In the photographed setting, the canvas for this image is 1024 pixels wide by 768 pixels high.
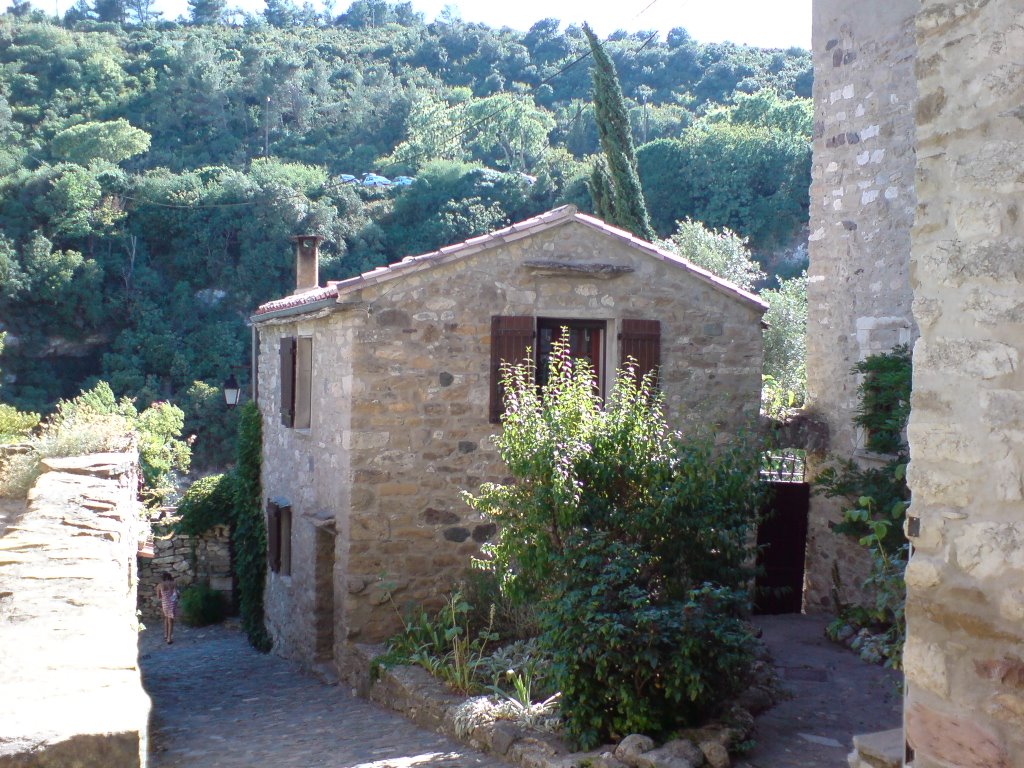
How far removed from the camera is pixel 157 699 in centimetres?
968

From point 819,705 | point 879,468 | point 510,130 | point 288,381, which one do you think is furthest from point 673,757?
point 510,130

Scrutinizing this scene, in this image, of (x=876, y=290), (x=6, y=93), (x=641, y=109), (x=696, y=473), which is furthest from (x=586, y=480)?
(x=6, y=93)

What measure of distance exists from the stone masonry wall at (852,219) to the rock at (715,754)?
15.5ft

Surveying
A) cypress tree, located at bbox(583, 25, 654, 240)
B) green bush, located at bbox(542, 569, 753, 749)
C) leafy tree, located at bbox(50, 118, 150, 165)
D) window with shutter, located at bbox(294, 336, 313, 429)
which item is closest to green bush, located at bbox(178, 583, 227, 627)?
window with shutter, located at bbox(294, 336, 313, 429)

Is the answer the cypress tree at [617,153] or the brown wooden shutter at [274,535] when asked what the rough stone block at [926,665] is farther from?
the cypress tree at [617,153]

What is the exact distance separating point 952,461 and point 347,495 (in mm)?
6823

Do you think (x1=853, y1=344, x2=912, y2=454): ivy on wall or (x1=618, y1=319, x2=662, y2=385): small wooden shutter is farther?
(x1=618, y1=319, x2=662, y2=385): small wooden shutter

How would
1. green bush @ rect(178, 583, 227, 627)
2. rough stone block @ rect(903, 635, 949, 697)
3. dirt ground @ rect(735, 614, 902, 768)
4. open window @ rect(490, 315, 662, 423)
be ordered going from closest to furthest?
rough stone block @ rect(903, 635, 949, 697), dirt ground @ rect(735, 614, 902, 768), open window @ rect(490, 315, 662, 423), green bush @ rect(178, 583, 227, 627)

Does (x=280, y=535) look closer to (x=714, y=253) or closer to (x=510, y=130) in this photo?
(x=714, y=253)

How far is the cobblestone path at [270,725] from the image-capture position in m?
6.45

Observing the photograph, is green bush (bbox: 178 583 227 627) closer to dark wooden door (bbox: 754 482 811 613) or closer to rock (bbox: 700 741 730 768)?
dark wooden door (bbox: 754 482 811 613)

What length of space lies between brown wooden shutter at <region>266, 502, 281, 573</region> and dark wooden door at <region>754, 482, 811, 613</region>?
18.1 ft

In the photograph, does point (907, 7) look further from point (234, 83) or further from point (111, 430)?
point (234, 83)

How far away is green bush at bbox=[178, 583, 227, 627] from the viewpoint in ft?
51.1
